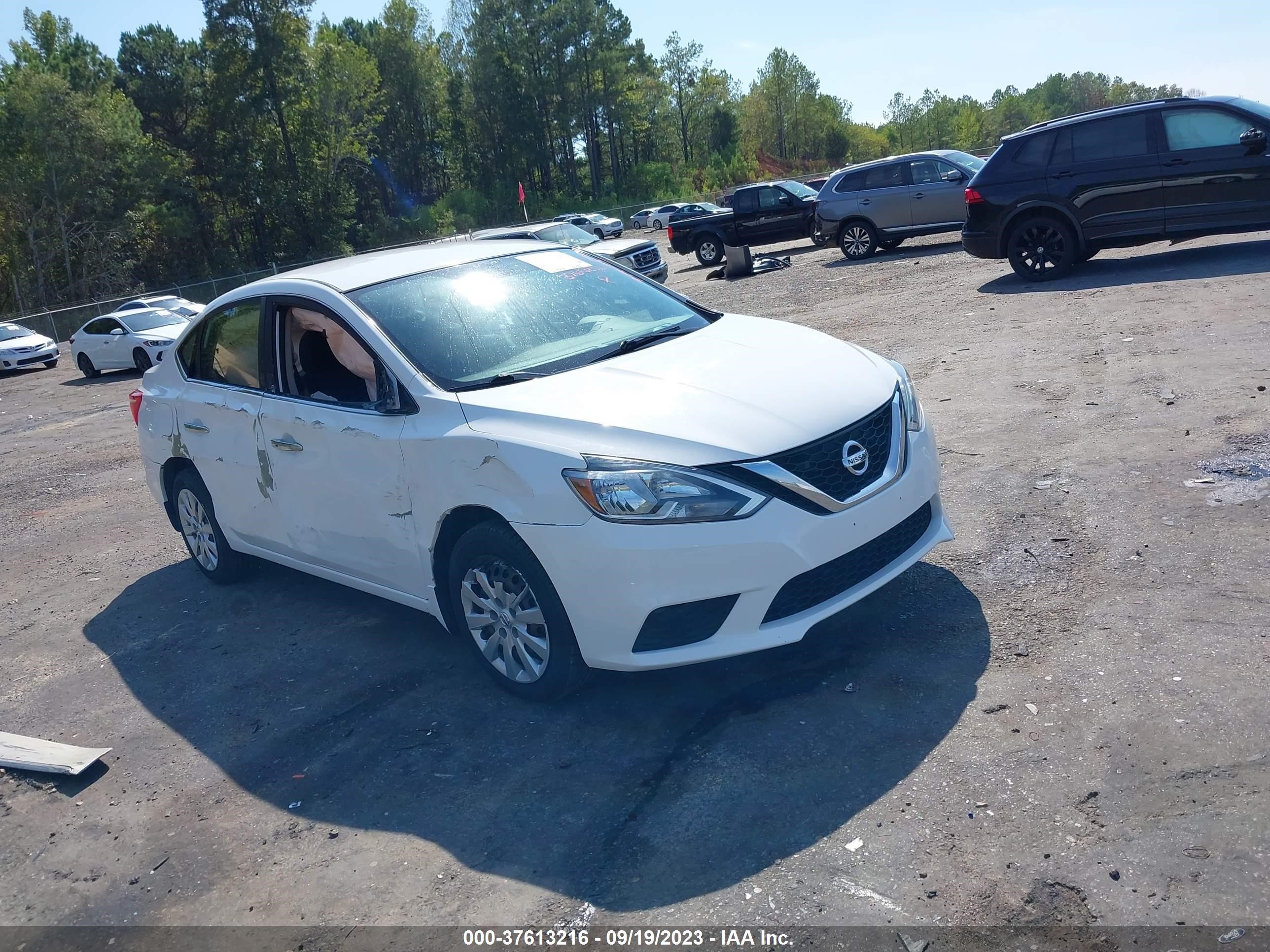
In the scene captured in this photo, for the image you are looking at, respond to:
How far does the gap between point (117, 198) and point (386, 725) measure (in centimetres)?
5660

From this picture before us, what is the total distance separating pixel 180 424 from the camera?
21.0ft

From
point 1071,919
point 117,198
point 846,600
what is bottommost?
point 1071,919

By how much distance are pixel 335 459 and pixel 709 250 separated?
21.7 metres

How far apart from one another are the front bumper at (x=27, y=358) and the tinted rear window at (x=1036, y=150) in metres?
25.9

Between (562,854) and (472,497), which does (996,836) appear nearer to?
(562,854)

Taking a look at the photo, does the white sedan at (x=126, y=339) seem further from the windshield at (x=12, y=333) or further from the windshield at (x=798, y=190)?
the windshield at (x=798, y=190)

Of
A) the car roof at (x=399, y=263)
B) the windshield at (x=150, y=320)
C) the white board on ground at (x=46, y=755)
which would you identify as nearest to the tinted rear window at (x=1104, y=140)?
the car roof at (x=399, y=263)

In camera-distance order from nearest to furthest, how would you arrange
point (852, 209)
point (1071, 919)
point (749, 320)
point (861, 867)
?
point (1071, 919), point (861, 867), point (749, 320), point (852, 209)

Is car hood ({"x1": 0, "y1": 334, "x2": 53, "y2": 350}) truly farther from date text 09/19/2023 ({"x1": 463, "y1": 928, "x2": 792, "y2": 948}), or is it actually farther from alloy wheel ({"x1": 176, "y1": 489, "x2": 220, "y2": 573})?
date text 09/19/2023 ({"x1": 463, "y1": 928, "x2": 792, "y2": 948})

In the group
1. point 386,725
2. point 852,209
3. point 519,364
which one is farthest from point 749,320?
point 852,209

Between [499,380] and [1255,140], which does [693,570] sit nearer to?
[499,380]

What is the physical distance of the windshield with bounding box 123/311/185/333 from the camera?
2317cm

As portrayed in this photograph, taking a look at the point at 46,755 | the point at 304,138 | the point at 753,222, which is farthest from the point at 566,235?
the point at 304,138

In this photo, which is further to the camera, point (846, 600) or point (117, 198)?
point (117, 198)
